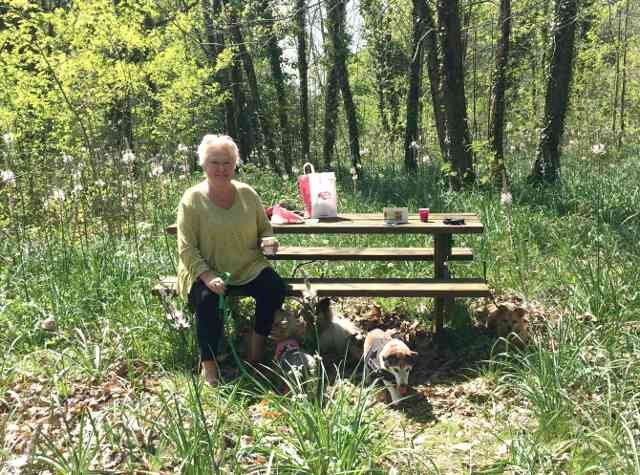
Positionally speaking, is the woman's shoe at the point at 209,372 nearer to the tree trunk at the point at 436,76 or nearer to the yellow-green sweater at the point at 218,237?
the yellow-green sweater at the point at 218,237

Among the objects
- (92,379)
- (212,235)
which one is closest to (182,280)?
(212,235)

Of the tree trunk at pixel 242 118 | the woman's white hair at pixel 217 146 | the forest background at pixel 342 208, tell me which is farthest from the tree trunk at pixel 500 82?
the tree trunk at pixel 242 118

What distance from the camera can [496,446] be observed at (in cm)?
250

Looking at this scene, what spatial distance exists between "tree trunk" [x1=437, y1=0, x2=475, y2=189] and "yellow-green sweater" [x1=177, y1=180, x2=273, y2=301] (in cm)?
A: 409

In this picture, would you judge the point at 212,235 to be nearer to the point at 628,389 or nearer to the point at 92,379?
the point at 92,379

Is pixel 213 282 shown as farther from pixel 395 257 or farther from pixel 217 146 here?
pixel 395 257

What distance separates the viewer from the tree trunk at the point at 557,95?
7.05 m

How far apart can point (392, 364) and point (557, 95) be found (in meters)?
5.92

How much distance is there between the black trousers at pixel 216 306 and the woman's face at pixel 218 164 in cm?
68

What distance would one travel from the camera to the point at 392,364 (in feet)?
9.35

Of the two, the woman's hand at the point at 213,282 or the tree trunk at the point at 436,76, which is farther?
the tree trunk at the point at 436,76

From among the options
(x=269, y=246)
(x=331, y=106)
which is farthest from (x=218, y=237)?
(x=331, y=106)

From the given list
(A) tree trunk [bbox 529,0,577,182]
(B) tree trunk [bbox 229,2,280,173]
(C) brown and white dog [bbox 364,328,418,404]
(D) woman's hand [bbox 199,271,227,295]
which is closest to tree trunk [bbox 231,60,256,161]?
(B) tree trunk [bbox 229,2,280,173]

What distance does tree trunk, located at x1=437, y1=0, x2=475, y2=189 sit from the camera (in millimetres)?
6898
